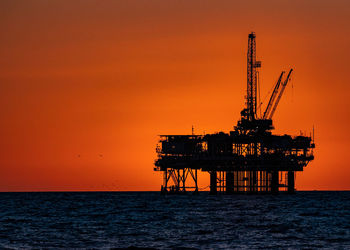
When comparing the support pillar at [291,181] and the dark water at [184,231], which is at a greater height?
the support pillar at [291,181]

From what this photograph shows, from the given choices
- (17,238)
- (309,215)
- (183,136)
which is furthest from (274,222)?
(183,136)

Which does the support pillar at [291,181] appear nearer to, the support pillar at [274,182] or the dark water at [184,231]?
the support pillar at [274,182]

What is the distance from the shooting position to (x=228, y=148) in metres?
177

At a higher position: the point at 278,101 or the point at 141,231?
the point at 278,101

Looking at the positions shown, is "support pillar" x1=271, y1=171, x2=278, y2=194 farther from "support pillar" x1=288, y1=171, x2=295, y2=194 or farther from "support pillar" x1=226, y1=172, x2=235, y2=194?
"support pillar" x1=226, y1=172, x2=235, y2=194

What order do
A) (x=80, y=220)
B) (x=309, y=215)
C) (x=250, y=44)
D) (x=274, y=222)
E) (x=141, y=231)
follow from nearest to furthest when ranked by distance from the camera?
1. (x=141, y=231)
2. (x=274, y=222)
3. (x=80, y=220)
4. (x=309, y=215)
5. (x=250, y=44)

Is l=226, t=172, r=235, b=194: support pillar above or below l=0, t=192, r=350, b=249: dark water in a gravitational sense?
above

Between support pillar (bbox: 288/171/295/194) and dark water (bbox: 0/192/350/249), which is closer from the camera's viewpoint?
dark water (bbox: 0/192/350/249)

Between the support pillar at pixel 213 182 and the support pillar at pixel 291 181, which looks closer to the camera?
the support pillar at pixel 213 182

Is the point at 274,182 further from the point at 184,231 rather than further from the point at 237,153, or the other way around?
the point at 184,231

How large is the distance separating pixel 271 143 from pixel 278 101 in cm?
2404

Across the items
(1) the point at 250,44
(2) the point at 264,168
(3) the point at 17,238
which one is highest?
(1) the point at 250,44

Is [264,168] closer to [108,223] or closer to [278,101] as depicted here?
[278,101]

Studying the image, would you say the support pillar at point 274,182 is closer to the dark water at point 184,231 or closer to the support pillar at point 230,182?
the support pillar at point 230,182
